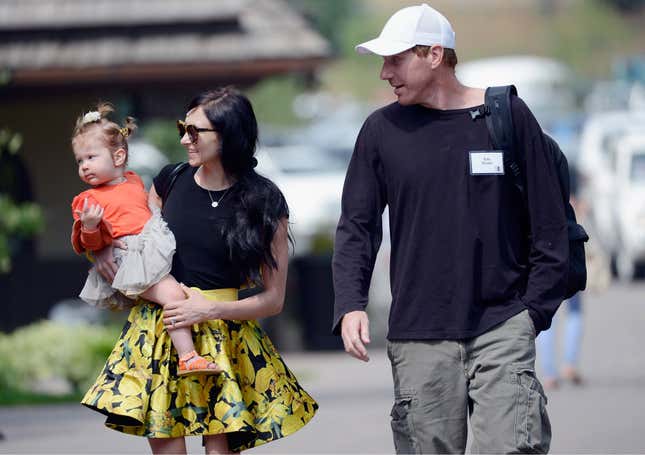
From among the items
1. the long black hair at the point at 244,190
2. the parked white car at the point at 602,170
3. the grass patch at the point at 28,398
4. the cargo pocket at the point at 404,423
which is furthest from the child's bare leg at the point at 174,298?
the parked white car at the point at 602,170

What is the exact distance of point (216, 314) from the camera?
17.4 feet

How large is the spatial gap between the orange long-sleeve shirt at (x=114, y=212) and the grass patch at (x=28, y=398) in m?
6.64

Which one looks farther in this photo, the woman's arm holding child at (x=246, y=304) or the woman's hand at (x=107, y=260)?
the woman's hand at (x=107, y=260)

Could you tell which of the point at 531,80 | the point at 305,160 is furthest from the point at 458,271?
the point at 531,80

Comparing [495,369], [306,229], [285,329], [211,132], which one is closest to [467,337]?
[495,369]

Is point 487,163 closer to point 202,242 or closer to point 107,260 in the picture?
point 202,242

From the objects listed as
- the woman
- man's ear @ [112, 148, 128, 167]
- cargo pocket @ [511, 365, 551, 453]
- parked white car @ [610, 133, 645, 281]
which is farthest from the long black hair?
parked white car @ [610, 133, 645, 281]

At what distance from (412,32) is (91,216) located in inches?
51.2

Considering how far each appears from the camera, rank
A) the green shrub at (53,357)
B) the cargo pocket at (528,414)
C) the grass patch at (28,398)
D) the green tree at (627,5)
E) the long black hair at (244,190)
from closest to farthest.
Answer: the cargo pocket at (528,414) < the long black hair at (244,190) < the grass patch at (28,398) < the green shrub at (53,357) < the green tree at (627,5)

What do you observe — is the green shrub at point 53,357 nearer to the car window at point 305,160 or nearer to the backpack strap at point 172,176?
the backpack strap at point 172,176

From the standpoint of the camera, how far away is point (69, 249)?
1681 cm

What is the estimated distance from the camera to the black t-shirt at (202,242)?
17.6 ft

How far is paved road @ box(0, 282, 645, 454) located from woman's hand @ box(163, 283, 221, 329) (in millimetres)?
3500

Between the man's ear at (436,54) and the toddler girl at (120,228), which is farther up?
the man's ear at (436,54)
